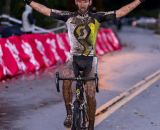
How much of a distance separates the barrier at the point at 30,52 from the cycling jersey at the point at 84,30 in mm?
7587

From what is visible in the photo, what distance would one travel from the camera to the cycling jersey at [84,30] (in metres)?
8.27

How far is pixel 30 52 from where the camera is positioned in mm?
18375

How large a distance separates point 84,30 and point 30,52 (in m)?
10.2


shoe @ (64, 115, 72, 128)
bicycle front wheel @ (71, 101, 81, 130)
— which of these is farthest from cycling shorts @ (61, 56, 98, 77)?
shoe @ (64, 115, 72, 128)

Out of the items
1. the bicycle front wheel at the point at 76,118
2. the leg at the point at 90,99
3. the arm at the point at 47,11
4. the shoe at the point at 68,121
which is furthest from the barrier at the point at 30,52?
the bicycle front wheel at the point at 76,118

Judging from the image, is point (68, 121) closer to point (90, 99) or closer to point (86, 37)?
point (90, 99)

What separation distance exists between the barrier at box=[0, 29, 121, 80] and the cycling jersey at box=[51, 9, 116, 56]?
24.9 feet

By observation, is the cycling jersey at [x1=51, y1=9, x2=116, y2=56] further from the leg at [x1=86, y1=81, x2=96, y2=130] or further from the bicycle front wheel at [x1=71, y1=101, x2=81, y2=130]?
the bicycle front wheel at [x1=71, y1=101, x2=81, y2=130]

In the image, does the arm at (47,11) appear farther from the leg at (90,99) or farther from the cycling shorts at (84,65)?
the leg at (90,99)

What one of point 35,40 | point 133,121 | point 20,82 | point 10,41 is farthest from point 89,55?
point 35,40

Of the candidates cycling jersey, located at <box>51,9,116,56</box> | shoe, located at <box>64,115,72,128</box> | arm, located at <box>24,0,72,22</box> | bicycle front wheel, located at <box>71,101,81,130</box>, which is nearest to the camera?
bicycle front wheel, located at <box>71,101,81,130</box>

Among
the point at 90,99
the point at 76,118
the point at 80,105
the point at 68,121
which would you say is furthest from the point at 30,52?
the point at 76,118

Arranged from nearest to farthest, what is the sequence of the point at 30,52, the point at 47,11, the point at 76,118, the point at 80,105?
the point at 76,118
the point at 80,105
the point at 47,11
the point at 30,52

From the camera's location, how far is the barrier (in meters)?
16.4
